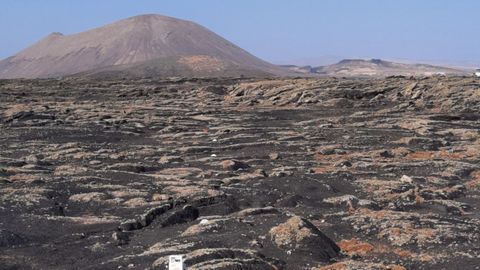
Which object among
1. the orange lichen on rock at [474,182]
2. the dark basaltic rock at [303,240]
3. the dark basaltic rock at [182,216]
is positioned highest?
the dark basaltic rock at [303,240]

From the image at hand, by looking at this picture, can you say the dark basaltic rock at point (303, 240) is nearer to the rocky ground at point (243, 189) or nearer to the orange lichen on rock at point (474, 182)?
the rocky ground at point (243, 189)

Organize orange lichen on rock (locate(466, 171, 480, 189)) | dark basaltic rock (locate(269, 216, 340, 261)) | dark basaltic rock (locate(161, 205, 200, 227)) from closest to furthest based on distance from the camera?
dark basaltic rock (locate(269, 216, 340, 261)) → dark basaltic rock (locate(161, 205, 200, 227)) → orange lichen on rock (locate(466, 171, 480, 189))

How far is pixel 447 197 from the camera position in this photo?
19.9 m

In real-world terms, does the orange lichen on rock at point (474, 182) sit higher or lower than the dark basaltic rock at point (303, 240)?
lower

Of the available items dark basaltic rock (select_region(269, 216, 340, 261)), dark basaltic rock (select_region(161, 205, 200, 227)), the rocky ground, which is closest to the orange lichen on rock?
the rocky ground

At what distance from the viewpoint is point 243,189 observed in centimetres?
2011

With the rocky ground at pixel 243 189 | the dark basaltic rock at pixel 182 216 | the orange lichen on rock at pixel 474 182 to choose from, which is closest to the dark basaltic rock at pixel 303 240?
the rocky ground at pixel 243 189

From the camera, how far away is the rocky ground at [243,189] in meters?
13.3

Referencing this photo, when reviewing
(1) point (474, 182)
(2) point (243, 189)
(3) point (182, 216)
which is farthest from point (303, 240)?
(1) point (474, 182)

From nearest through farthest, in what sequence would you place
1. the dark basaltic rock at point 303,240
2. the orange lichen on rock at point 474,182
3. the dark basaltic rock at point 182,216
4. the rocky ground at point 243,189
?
the dark basaltic rock at point 303,240 < the rocky ground at point 243,189 < the dark basaltic rock at point 182,216 < the orange lichen on rock at point 474,182

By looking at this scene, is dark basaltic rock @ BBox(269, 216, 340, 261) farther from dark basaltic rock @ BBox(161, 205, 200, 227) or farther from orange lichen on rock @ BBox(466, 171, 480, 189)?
orange lichen on rock @ BBox(466, 171, 480, 189)

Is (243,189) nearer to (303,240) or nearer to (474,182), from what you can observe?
(303,240)

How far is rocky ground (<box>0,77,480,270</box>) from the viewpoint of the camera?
1331 centimetres

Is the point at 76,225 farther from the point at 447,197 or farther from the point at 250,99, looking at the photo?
the point at 250,99
